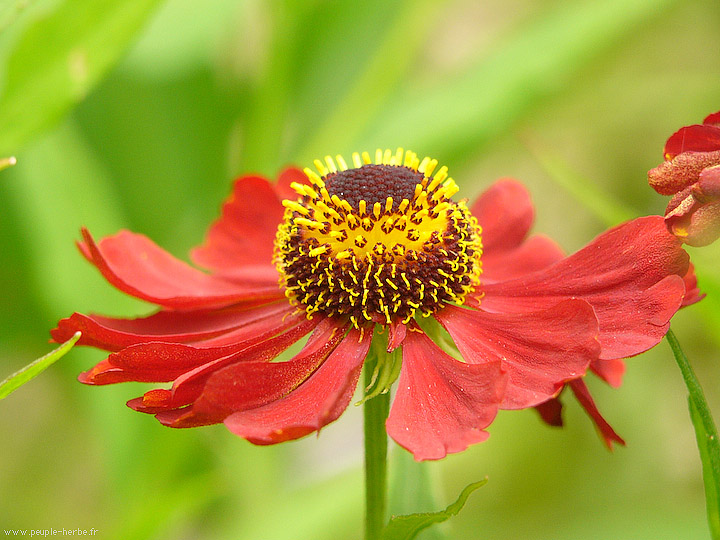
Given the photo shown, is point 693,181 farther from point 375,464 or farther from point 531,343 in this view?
point 375,464

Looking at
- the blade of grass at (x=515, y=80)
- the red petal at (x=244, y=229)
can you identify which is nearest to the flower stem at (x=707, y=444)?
the red petal at (x=244, y=229)

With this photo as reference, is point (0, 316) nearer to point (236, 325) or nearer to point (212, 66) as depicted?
point (212, 66)

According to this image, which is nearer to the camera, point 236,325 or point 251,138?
point 236,325

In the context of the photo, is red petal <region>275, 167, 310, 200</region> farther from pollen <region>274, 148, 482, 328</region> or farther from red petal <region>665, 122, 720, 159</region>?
red petal <region>665, 122, 720, 159</region>

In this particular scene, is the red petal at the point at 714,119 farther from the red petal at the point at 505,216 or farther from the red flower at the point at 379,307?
the red petal at the point at 505,216

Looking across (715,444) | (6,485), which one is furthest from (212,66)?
(715,444)

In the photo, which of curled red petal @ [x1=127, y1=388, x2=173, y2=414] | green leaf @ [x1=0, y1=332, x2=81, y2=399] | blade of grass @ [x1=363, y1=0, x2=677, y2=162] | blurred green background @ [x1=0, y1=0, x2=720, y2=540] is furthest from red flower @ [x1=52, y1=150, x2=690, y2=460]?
blade of grass @ [x1=363, y1=0, x2=677, y2=162]

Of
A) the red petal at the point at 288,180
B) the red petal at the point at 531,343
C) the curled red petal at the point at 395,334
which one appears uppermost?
the red petal at the point at 288,180

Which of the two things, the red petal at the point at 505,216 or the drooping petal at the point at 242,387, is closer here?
the drooping petal at the point at 242,387
